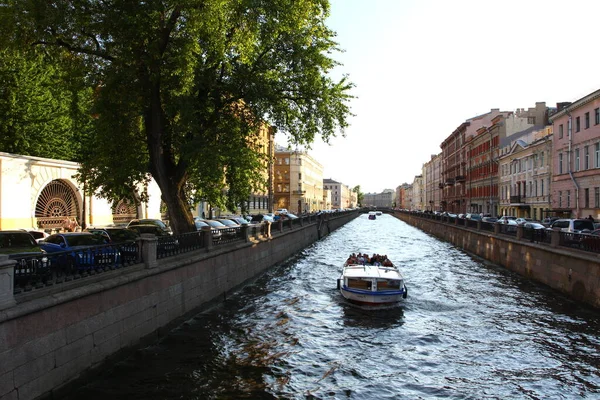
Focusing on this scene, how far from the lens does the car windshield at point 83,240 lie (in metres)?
18.0

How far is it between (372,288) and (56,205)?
26.8 m

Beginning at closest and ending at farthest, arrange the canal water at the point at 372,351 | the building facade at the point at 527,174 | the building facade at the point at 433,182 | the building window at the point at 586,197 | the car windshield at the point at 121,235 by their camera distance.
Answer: the canal water at the point at 372,351
the car windshield at the point at 121,235
the building window at the point at 586,197
the building facade at the point at 527,174
the building facade at the point at 433,182

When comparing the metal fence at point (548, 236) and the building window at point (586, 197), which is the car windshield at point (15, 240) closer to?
the metal fence at point (548, 236)

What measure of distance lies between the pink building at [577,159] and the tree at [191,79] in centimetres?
2542

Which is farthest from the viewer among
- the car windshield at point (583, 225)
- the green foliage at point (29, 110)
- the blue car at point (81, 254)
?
the green foliage at point (29, 110)

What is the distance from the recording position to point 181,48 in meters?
18.0

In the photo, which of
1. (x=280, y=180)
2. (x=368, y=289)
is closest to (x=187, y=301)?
(x=368, y=289)

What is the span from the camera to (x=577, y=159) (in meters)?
41.9

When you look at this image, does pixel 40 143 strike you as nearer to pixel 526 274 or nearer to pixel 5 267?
pixel 5 267

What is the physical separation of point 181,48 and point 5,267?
38.6 ft

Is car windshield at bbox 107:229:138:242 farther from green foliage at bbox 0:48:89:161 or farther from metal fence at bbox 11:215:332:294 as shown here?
green foliage at bbox 0:48:89:161

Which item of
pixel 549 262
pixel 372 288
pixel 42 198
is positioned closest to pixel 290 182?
pixel 42 198

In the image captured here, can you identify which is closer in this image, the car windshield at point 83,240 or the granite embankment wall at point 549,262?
the granite embankment wall at point 549,262

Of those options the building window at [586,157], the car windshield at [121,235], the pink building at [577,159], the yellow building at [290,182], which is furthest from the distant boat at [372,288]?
the yellow building at [290,182]
